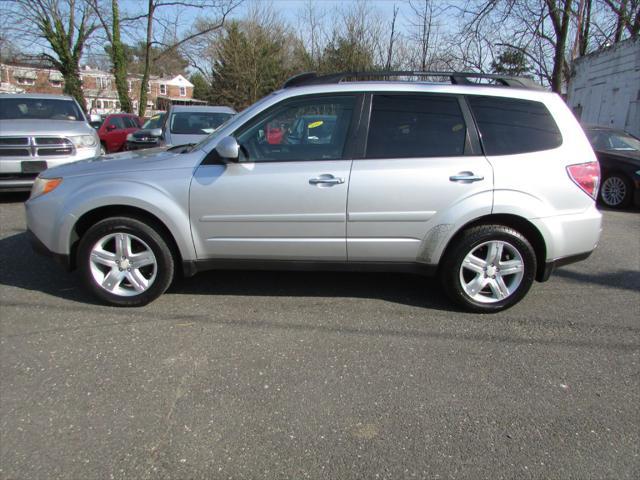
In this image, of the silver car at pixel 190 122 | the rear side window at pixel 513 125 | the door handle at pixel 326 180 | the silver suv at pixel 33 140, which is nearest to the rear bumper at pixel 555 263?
the rear side window at pixel 513 125

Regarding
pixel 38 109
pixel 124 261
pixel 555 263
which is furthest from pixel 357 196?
pixel 38 109

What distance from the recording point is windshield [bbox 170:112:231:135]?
8.52 metres

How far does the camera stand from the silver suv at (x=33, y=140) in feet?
23.1

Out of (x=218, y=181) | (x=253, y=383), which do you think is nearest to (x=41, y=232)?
(x=218, y=181)

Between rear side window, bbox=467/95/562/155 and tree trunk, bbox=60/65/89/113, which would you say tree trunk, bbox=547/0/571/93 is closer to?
rear side window, bbox=467/95/562/155

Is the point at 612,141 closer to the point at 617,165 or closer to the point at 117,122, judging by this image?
the point at 617,165

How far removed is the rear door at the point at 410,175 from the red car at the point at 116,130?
1294 cm

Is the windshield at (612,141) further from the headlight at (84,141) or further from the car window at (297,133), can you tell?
the headlight at (84,141)

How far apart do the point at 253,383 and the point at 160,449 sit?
67cm

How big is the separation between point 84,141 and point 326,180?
19.3ft

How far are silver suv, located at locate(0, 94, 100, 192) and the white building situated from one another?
13.8 metres

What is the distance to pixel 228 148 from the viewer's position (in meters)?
3.38

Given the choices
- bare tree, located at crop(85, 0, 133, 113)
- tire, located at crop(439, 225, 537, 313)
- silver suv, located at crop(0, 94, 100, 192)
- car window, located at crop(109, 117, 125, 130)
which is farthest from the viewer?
bare tree, located at crop(85, 0, 133, 113)

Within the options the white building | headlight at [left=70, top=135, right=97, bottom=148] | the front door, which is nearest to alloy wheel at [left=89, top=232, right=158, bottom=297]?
the front door
